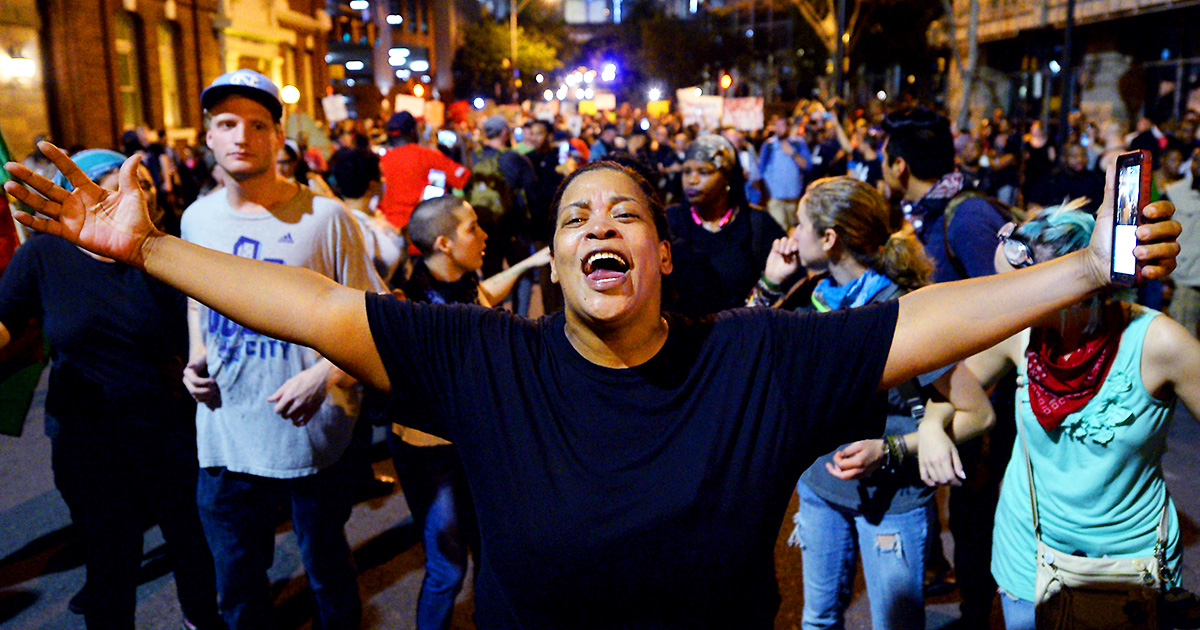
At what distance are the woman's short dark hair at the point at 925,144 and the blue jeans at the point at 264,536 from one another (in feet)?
10.4

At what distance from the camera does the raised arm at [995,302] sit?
1598mm

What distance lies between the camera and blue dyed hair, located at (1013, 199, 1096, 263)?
8.04 ft

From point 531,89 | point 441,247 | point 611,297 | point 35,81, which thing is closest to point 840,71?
point 35,81

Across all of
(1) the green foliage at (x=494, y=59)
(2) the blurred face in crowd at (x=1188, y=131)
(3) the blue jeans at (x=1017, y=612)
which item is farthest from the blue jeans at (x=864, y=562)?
(1) the green foliage at (x=494, y=59)

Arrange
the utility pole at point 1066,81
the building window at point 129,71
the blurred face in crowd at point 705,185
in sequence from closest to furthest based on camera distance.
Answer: the blurred face in crowd at point 705,185 → the utility pole at point 1066,81 → the building window at point 129,71

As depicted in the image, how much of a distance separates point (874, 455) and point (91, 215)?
2.16m

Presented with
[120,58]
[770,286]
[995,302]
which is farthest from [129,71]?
[995,302]

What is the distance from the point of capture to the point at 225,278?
1.75 m

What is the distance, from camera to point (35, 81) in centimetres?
1472

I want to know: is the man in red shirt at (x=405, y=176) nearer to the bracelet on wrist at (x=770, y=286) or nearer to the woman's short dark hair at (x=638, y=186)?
the bracelet on wrist at (x=770, y=286)

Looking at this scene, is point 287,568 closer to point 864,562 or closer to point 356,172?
point 356,172

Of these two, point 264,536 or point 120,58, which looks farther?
point 120,58

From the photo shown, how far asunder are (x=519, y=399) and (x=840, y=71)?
25.2 m

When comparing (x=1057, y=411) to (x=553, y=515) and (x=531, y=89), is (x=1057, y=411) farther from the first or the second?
(x=531, y=89)
